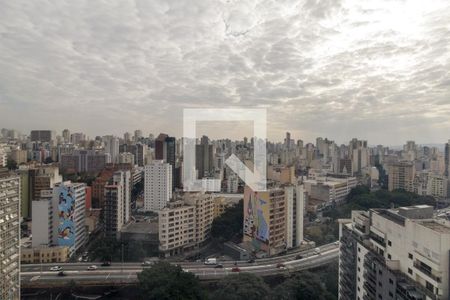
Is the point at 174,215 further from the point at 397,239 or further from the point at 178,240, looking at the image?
the point at 397,239

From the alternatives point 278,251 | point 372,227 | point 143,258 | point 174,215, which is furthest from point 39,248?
point 372,227

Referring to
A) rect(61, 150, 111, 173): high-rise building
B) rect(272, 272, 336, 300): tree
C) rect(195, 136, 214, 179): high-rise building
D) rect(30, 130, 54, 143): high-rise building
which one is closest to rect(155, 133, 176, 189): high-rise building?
rect(195, 136, 214, 179): high-rise building

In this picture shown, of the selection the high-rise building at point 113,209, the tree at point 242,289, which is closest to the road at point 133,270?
the tree at point 242,289

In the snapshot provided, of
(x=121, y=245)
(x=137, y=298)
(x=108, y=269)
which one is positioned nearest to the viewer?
(x=137, y=298)

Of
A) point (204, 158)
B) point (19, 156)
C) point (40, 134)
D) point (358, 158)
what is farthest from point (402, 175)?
point (19, 156)

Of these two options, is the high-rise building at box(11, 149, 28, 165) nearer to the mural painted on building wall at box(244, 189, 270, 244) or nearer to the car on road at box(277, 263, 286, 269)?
the mural painted on building wall at box(244, 189, 270, 244)
